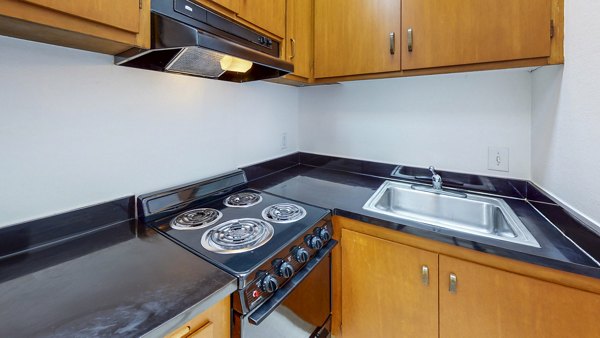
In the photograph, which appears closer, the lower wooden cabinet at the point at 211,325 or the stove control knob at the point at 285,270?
the lower wooden cabinet at the point at 211,325

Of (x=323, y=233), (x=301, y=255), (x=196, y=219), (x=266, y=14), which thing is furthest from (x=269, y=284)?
(x=266, y=14)

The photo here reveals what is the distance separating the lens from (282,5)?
129cm

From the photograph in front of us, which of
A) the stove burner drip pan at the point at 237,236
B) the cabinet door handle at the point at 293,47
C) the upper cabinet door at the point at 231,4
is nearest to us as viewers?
the stove burner drip pan at the point at 237,236

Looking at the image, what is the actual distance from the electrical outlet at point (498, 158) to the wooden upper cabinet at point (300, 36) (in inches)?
44.8

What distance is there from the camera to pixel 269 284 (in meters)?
0.78

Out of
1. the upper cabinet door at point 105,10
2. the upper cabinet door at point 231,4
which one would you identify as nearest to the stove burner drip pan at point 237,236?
the upper cabinet door at point 105,10

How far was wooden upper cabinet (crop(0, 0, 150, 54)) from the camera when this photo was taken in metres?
0.57

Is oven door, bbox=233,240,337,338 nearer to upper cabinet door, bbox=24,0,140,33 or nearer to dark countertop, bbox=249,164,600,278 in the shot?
dark countertop, bbox=249,164,600,278

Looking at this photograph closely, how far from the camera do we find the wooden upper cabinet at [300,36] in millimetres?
1362

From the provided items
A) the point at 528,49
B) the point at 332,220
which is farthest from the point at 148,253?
the point at 528,49

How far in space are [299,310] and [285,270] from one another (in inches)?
9.2

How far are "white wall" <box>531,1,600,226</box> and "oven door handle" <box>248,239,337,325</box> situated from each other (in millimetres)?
943

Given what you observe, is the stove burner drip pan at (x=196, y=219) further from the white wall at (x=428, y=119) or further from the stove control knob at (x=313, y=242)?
the white wall at (x=428, y=119)

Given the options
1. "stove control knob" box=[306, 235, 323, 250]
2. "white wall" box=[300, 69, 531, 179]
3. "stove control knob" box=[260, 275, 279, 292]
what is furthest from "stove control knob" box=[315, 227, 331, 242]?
"white wall" box=[300, 69, 531, 179]
